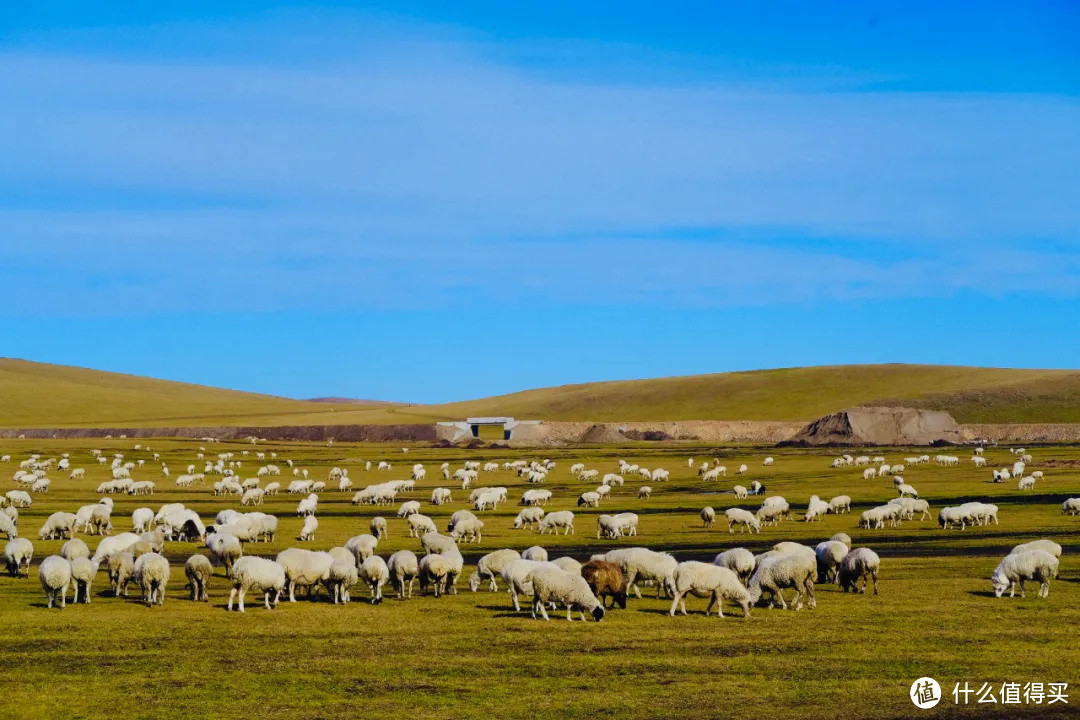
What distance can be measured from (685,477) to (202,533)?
45.5m

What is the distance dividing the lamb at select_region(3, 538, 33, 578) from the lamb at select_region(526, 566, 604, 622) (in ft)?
47.1

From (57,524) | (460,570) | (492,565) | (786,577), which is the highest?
(57,524)

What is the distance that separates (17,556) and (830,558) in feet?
65.4

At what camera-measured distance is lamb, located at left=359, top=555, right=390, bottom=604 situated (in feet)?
81.9

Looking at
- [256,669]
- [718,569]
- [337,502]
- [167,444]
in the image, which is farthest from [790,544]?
[167,444]

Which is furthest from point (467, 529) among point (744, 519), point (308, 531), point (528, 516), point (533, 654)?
point (533, 654)

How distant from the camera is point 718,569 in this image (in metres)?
23.1

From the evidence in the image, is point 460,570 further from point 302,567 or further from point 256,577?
point 256,577

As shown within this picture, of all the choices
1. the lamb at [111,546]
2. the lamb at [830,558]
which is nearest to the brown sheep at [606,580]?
the lamb at [830,558]

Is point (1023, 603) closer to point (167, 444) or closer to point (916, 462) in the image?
point (916, 462)

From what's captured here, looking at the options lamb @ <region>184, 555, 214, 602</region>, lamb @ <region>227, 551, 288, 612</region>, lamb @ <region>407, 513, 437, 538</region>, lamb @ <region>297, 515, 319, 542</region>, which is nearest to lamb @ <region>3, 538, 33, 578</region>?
lamb @ <region>184, 555, 214, 602</region>

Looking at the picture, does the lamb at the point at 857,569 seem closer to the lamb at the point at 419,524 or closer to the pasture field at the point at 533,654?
the pasture field at the point at 533,654

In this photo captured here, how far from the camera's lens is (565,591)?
22.2 m

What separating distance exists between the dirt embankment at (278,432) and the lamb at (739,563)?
13790 cm
